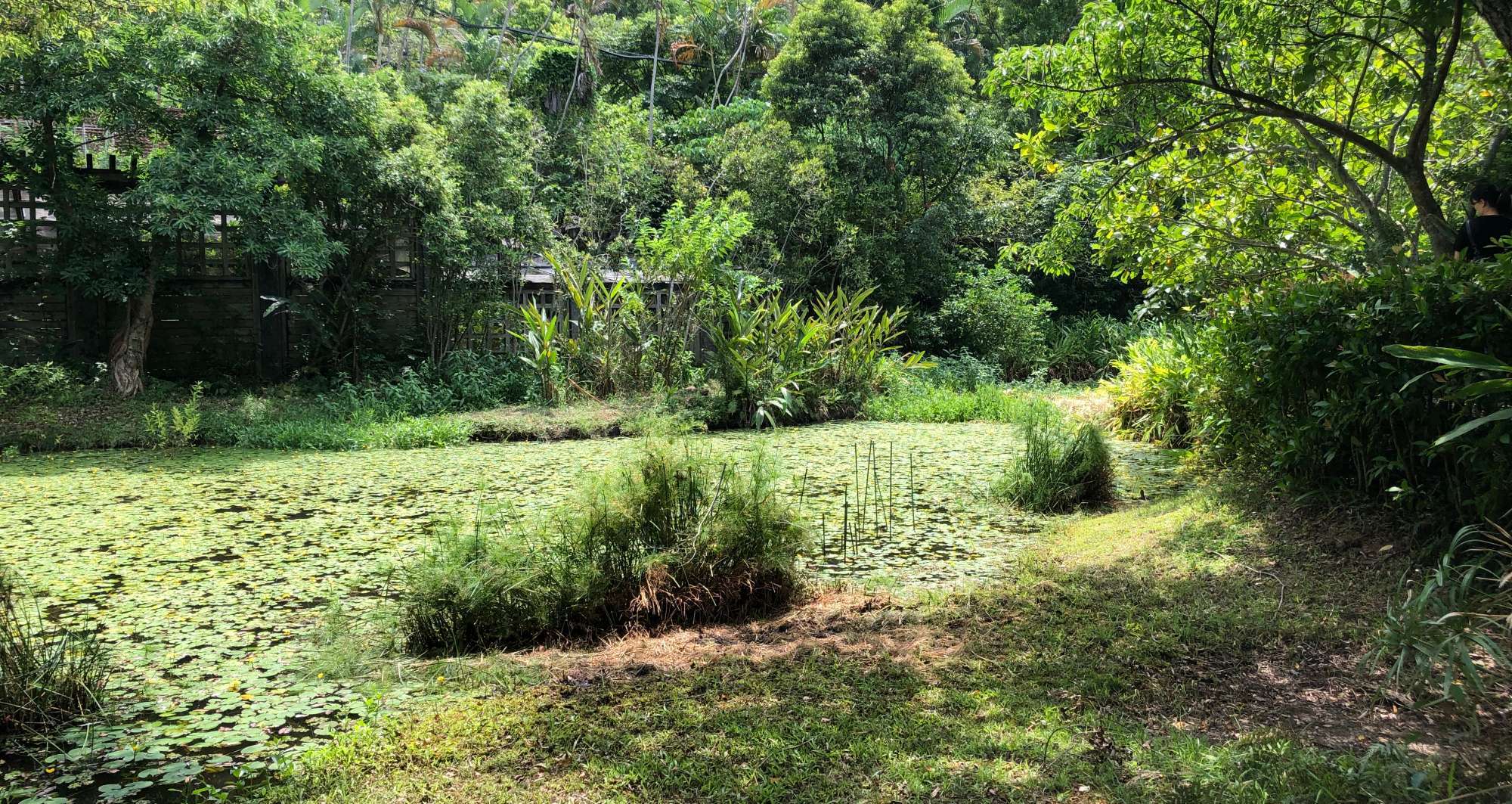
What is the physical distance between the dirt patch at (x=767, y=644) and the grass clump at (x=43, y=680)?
1311 millimetres

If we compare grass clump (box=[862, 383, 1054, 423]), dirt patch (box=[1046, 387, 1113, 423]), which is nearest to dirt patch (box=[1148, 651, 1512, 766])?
dirt patch (box=[1046, 387, 1113, 423])

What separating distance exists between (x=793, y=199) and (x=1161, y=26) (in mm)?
8276

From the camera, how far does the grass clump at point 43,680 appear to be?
107 inches

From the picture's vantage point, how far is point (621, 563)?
3.63 metres

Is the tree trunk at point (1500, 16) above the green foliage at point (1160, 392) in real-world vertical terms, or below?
above

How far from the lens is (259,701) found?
2936 mm

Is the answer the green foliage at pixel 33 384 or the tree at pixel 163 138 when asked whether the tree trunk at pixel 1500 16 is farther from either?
the green foliage at pixel 33 384

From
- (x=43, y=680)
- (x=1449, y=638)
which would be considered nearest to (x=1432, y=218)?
(x=1449, y=638)

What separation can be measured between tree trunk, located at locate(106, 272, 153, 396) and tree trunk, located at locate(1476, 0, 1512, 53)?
10.3 meters

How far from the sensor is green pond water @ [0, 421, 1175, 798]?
285 centimetres

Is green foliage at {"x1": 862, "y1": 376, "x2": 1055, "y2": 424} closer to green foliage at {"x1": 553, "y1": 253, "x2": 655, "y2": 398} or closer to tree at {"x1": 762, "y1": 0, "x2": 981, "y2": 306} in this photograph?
green foliage at {"x1": 553, "y1": 253, "x2": 655, "y2": 398}

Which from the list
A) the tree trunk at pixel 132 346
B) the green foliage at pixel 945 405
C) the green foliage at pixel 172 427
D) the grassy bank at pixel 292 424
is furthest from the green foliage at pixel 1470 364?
the tree trunk at pixel 132 346

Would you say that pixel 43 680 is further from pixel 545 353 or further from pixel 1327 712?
pixel 545 353

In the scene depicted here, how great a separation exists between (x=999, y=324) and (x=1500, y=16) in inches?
433
